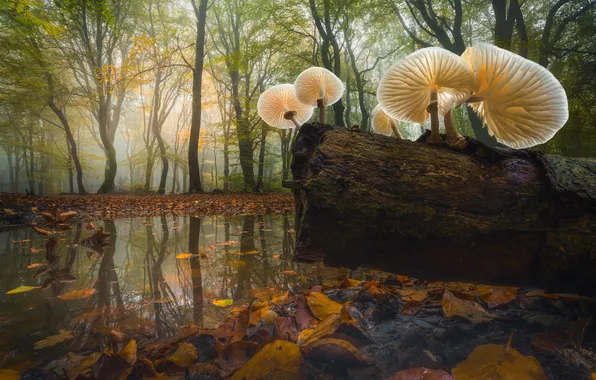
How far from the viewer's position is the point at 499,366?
0.76 metres

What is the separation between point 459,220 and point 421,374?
544mm

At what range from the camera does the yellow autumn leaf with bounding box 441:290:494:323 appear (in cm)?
106

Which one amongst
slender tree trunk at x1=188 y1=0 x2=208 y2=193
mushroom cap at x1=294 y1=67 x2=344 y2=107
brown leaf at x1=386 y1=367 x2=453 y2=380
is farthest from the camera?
slender tree trunk at x1=188 y1=0 x2=208 y2=193

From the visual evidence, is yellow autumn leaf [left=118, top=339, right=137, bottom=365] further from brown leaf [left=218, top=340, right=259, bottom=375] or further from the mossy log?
the mossy log

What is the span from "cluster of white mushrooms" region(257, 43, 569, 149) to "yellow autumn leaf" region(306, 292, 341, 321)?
92 cm

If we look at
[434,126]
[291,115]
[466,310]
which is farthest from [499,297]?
[291,115]

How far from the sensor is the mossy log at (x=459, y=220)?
964 millimetres

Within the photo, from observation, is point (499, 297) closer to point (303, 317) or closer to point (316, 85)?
point (303, 317)

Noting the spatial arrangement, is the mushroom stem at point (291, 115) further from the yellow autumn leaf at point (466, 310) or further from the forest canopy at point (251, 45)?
the forest canopy at point (251, 45)

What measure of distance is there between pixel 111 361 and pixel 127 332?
289 mm

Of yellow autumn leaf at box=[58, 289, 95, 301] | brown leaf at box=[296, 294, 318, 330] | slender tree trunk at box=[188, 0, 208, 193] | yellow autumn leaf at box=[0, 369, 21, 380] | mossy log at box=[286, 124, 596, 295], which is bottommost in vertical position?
yellow autumn leaf at box=[0, 369, 21, 380]

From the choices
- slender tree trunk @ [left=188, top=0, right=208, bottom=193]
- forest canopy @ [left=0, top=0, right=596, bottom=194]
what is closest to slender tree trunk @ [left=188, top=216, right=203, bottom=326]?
forest canopy @ [left=0, top=0, right=596, bottom=194]

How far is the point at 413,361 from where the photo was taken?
33.2 inches

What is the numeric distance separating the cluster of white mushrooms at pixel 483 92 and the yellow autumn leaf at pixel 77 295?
198 centimetres
